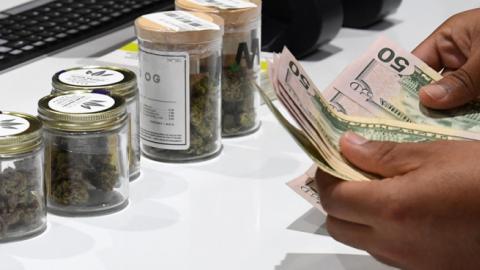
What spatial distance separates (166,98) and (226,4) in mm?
176

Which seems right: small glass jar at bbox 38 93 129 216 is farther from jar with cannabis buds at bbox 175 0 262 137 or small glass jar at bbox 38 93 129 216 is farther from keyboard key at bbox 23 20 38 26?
keyboard key at bbox 23 20 38 26

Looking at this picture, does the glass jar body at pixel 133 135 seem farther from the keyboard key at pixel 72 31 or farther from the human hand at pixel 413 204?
the keyboard key at pixel 72 31

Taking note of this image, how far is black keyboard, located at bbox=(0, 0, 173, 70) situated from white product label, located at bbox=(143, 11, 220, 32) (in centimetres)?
44

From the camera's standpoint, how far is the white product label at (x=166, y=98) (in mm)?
1272

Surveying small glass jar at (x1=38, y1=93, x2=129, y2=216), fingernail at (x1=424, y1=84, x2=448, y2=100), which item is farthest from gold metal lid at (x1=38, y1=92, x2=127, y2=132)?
fingernail at (x1=424, y1=84, x2=448, y2=100)

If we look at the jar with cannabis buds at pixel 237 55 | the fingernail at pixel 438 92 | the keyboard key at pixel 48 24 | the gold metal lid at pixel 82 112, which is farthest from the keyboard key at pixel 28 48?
the fingernail at pixel 438 92

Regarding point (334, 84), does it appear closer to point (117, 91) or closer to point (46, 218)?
point (117, 91)

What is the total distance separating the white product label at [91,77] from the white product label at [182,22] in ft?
0.28

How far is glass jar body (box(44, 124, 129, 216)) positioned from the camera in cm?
114

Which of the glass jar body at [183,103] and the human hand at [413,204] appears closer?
the human hand at [413,204]

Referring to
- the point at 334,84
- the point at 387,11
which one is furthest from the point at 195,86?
the point at 387,11

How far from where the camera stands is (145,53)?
4.22ft

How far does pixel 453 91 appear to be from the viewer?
124cm

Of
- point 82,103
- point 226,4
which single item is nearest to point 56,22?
point 226,4
